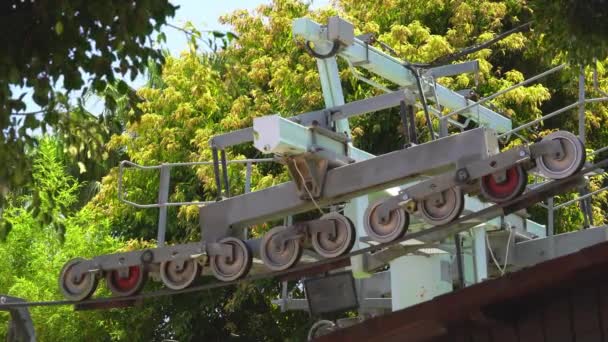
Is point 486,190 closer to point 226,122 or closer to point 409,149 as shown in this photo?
point 409,149

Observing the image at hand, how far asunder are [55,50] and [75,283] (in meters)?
3.68

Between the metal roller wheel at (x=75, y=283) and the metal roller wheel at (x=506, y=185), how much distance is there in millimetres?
3399

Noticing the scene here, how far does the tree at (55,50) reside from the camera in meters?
8.31

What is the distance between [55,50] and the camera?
8422 millimetres

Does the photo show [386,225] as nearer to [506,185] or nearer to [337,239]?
[337,239]

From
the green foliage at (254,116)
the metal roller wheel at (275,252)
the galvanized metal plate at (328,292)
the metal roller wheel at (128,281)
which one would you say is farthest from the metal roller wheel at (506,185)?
the green foliage at (254,116)

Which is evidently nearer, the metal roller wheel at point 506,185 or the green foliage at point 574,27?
the metal roller wheel at point 506,185

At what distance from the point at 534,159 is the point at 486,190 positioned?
16.2 inches

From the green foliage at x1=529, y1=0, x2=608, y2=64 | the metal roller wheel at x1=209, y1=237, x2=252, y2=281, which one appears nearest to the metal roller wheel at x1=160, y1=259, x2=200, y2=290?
Result: the metal roller wheel at x1=209, y1=237, x2=252, y2=281

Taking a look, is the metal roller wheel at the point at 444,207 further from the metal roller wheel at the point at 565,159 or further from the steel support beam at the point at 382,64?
the steel support beam at the point at 382,64

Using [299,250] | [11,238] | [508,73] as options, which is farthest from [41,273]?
[299,250]

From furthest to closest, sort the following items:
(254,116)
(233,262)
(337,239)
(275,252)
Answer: (254,116) → (233,262) → (275,252) → (337,239)

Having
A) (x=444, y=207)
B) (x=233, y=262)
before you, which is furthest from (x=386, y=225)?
(x=233, y=262)

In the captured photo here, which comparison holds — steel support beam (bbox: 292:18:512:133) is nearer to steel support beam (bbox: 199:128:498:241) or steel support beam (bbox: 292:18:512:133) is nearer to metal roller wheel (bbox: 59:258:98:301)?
steel support beam (bbox: 199:128:498:241)
